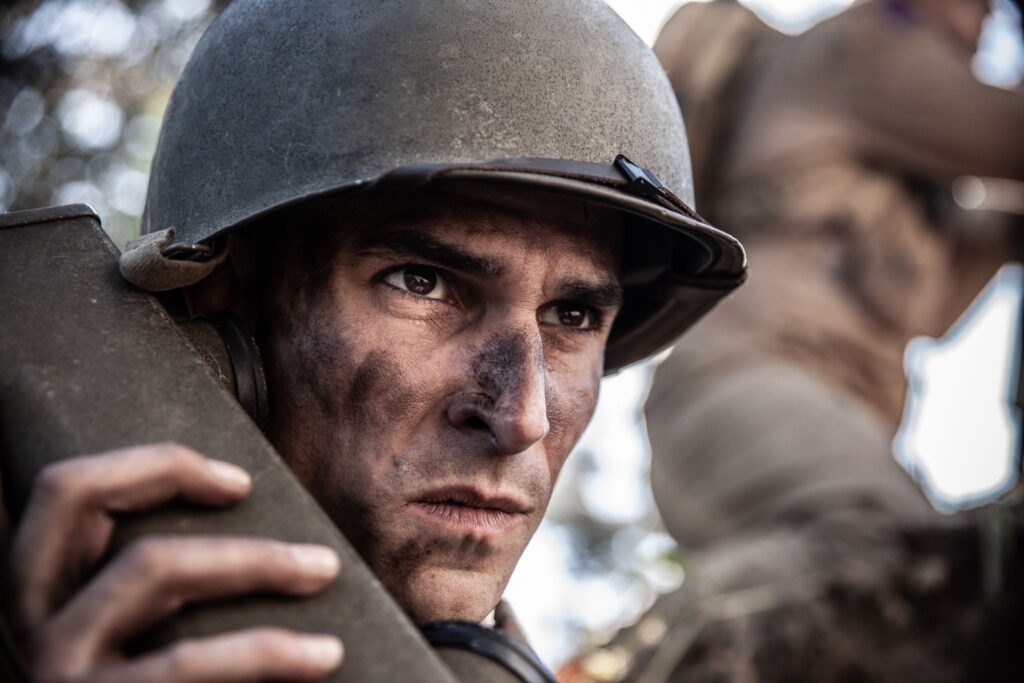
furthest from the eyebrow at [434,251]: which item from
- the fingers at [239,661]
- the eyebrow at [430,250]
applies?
the fingers at [239,661]

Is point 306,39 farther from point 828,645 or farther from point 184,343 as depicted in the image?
point 828,645

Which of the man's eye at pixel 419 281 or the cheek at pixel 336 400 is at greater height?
the man's eye at pixel 419 281

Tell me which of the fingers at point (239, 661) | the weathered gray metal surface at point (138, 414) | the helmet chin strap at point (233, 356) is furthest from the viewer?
the helmet chin strap at point (233, 356)

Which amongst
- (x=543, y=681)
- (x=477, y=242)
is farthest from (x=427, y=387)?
(x=543, y=681)

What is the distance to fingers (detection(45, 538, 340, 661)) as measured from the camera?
134 cm

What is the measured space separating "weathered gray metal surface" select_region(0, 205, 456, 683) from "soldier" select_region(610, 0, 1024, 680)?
4.74m

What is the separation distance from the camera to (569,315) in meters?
2.47

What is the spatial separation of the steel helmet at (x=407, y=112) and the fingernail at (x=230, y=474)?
63 cm

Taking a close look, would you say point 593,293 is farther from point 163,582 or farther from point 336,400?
point 163,582

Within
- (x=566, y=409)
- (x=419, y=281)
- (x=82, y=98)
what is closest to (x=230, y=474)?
(x=419, y=281)

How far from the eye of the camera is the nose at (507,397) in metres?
2.07

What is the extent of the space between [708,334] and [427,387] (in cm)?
633

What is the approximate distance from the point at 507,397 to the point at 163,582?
849 millimetres

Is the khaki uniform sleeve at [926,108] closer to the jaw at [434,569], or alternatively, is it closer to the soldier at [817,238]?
the soldier at [817,238]
